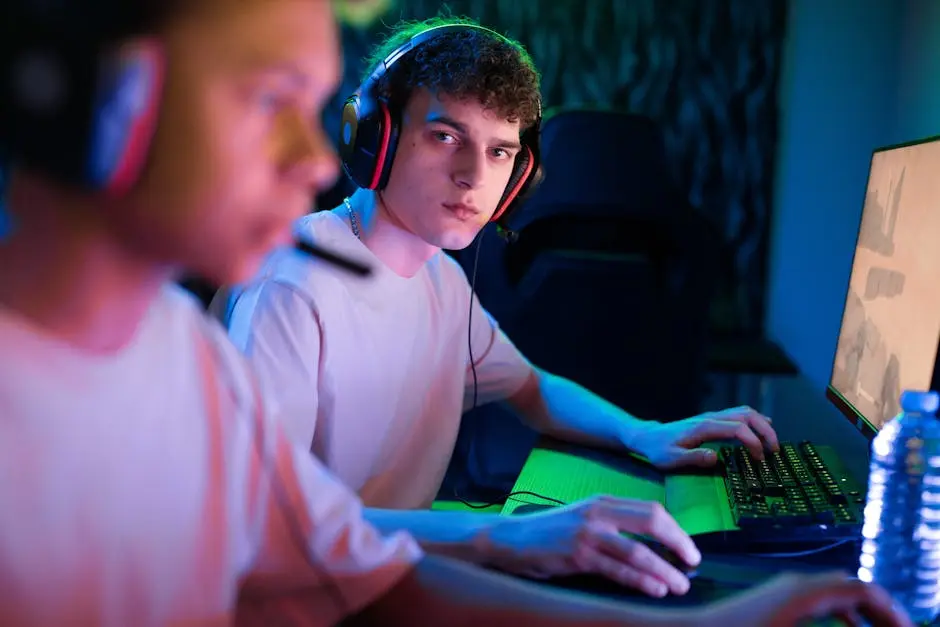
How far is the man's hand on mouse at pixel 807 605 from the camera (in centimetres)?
60

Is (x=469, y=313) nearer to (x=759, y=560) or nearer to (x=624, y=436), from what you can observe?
(x=624, y=436)

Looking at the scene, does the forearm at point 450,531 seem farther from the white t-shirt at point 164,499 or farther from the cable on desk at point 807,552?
the cable on desk at point 807,552

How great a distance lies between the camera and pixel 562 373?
1.84 m

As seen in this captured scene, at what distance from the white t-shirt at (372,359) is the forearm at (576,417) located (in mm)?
53

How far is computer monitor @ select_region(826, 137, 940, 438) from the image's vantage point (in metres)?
0.95

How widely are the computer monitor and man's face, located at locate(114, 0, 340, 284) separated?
0.77 meters

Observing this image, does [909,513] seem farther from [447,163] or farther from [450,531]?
[447,163]

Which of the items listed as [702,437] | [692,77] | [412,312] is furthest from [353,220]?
[692,77]

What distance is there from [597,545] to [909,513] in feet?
0.94

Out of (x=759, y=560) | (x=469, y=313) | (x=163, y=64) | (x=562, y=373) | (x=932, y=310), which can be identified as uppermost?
(x=163, y=64)

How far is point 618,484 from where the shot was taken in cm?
112

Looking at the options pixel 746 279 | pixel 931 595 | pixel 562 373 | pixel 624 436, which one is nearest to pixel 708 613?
pixel 931 595

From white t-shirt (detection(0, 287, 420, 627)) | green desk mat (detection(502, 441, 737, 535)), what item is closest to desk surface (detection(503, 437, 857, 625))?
green desk mat (detection(502, 441, 737, 535))

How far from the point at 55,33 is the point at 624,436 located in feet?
3.43
